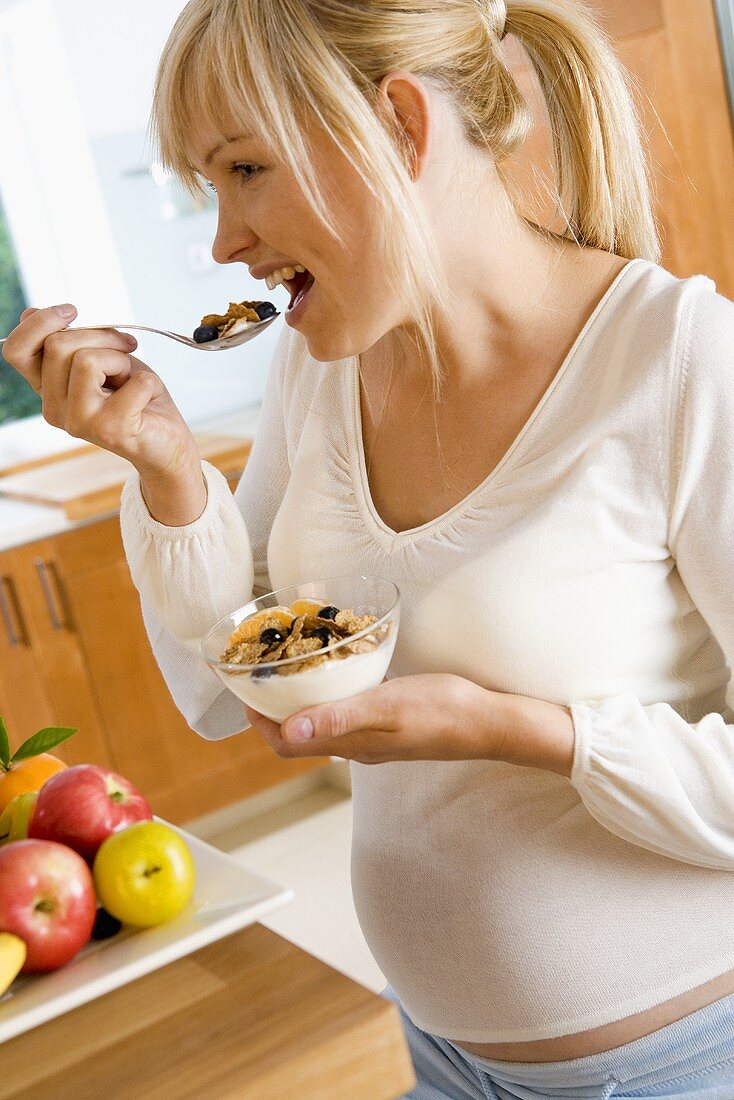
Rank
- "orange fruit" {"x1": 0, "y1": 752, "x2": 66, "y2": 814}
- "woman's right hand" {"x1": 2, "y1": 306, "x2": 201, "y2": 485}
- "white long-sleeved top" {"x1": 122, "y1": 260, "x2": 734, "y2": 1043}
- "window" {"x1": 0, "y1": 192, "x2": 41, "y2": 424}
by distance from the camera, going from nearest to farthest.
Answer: "orange fruit" {"x1": 0, "y1": 752, "x2": 66, "y2": 814} < "white long-sleeved top" {"x1": 122, "y1": 260, "x2": 734, "y2": 1043} < "woman's right hand" {"x1": 2, "y1": 306, "x2": 201, "y2": 485} < "window" {"x1": 0, "y1": 192, "x2": 41, "y2": 424}

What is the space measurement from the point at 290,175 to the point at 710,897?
0.74 metres

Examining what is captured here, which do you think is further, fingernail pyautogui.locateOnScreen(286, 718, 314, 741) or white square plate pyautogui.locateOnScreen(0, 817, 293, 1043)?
fingernail pyautogui.locateOnScreen(286, 718, 314, 741)

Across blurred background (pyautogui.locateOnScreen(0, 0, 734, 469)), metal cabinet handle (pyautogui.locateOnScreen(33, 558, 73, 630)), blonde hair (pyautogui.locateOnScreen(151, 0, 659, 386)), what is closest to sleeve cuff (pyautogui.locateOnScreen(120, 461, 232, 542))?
blonde hair (pyautogui.locateOnScreen(151, 0, 659, 386))

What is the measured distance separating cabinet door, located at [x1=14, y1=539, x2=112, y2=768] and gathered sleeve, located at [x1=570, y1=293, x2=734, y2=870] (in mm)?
2014

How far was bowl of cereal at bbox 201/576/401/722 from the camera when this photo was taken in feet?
3.14

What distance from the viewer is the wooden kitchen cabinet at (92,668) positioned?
9.41 feet

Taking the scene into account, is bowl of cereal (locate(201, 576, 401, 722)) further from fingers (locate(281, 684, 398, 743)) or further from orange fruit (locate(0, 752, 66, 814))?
orange fruit (locate(0, 752, 66, 814))

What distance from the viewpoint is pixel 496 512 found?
1.14 meters

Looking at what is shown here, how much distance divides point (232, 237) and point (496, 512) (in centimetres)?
35

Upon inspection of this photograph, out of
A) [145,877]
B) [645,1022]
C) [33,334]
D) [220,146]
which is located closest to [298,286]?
[220,146]

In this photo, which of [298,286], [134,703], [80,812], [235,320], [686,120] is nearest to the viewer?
[80,812]

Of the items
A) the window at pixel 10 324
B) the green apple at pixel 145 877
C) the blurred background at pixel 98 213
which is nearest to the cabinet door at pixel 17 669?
the blurred background at pixel 98 213

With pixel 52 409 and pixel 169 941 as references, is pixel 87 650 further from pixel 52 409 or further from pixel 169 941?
pixel 169 941

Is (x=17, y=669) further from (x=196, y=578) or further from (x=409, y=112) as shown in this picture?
(x=409, y=112)
